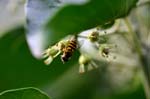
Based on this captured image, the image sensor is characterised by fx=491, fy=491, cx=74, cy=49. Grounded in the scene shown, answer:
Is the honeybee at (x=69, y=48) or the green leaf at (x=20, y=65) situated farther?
the green leaf at (x=20, y=65)

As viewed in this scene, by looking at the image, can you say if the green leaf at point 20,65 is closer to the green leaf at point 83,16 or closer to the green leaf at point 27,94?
the green leaf at point 83,16

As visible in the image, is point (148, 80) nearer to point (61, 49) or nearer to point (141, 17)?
point (61, 49)

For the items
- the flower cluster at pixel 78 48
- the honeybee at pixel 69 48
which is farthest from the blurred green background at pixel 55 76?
the honeybee at pixel 69 48

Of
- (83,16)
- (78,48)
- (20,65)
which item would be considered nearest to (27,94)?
(83,16)

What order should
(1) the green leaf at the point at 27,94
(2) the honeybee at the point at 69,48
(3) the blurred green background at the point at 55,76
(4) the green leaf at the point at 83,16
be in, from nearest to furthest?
(1) the green leaf at the point at 27,94
(4) the green leaf at the point at 83,16
(2) the honeybee at the point at 69,48
(3) the blurred green background at the point at 55,76

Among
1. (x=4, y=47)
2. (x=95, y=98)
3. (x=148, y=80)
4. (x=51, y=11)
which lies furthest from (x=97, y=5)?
(x=4, y=47)

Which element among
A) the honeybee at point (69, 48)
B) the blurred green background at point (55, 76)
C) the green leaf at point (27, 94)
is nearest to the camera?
the green leaf at point (27, 94)

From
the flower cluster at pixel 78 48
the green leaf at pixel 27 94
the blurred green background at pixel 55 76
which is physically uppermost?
the green leaf at pixel 27 94

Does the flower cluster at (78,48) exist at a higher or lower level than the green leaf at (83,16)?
lower
